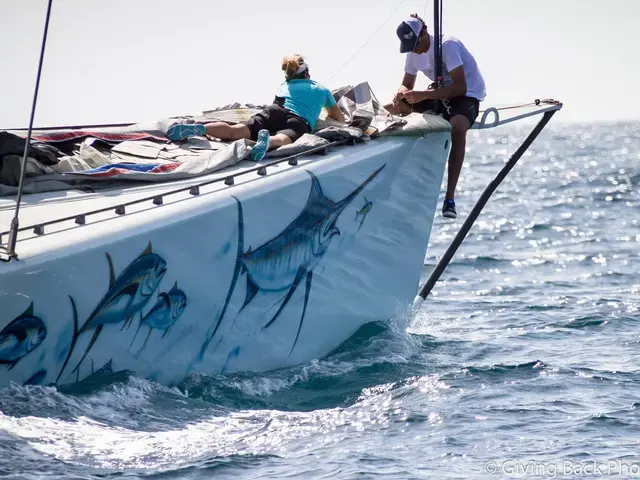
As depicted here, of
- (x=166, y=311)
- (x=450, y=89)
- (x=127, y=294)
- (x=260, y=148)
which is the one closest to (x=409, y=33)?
(x=450, y=89)

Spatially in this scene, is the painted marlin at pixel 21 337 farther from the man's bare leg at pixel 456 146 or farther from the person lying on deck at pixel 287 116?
the man's bare leg at pixel 456 146

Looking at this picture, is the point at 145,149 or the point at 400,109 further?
the point at 400,109

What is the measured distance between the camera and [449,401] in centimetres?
575

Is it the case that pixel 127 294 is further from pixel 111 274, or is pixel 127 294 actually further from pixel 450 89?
pixel 450 89

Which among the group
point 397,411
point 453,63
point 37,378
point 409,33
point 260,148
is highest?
point 409,33

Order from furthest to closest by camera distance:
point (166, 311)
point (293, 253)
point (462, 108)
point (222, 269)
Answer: point (462, 108) < point (293, 253) < point (222, 269) < point (166, 311)

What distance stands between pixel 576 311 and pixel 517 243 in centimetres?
496

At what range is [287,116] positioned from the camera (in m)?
6.82

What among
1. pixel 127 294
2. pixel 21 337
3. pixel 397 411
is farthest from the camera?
pixel 397 411

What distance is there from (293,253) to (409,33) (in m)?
1.97

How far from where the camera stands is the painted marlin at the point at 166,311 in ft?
16.4

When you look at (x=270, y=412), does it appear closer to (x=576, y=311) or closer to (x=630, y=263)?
(x=576, y=311)

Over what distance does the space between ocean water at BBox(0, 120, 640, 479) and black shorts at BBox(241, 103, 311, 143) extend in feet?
4.69

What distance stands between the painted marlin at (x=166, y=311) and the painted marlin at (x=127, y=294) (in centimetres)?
8
